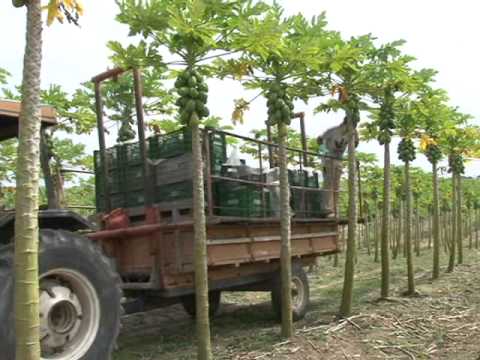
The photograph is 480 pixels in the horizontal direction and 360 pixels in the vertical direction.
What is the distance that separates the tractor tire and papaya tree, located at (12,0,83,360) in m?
1.38

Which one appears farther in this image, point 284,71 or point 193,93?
point 284,71

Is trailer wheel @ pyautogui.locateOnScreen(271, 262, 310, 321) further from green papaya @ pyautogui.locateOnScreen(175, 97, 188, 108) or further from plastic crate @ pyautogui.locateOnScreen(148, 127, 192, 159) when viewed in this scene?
green papaya @ pyautogui.locateOnScreen(175, 97, 188, 108)

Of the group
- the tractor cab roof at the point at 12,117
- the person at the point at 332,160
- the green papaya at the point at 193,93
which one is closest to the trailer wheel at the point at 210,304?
the person at the point at 332,160

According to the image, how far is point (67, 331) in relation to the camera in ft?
15.8

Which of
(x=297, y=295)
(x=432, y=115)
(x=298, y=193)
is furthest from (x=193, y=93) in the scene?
(x=432, y=115)

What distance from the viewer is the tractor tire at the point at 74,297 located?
464cm

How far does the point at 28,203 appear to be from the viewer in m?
3.11

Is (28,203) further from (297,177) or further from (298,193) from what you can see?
(298,193)

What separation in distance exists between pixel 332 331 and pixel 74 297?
471cm

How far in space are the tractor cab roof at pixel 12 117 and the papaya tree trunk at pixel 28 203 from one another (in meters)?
1.72

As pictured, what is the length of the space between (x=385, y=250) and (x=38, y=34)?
10.3 metres

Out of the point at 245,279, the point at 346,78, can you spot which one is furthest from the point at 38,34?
the point at 346,78

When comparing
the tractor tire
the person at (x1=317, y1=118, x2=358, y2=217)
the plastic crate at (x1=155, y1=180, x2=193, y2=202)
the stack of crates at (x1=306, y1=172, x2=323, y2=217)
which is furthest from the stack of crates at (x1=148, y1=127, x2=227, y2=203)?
A: the person at (x1=317, y1=118, x2=358, y2=217)

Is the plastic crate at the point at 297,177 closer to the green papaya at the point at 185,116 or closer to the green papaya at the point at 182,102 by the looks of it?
the green papaya at the point at 185,116
